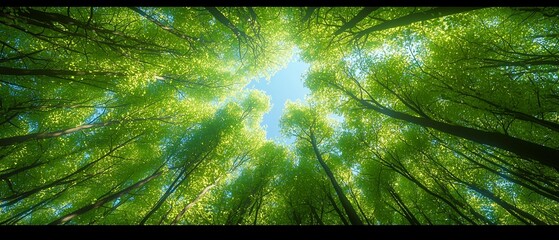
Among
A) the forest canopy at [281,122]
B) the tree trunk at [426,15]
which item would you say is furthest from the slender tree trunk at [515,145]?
the tree trunk at [426,15]

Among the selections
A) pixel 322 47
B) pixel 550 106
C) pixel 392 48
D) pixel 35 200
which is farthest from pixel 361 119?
pixel 35 200

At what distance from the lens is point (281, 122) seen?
648 inches

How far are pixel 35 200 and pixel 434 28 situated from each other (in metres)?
21.0

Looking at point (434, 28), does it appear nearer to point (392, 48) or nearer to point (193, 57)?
point (392, 48)

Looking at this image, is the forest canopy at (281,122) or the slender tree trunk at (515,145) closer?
the slender tree trunk at (515,145)

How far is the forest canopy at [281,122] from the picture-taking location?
335 inches

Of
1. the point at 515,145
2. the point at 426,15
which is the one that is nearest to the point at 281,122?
the point at 426,15

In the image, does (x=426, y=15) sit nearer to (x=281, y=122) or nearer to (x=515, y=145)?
(x=515, y=145)

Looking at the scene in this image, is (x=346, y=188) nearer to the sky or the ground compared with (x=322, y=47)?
nearer to the ground

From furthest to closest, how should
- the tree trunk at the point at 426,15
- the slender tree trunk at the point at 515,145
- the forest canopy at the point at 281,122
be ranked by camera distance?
the forest canopy at the point at 281,122
the tree trunk at the point at 426,15
the slender tree trunk at the point at 515,145

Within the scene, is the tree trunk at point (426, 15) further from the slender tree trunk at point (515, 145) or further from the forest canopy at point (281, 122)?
the slender tree trunk at point (515, 145)

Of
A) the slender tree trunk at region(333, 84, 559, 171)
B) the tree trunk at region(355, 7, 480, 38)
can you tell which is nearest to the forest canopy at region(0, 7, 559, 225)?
the slender tree trunk at region(333, 84, 559, 171)

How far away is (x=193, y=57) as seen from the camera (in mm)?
10008

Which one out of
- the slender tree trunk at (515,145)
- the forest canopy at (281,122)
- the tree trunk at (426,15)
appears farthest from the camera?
the forest canopy at (281,122)
